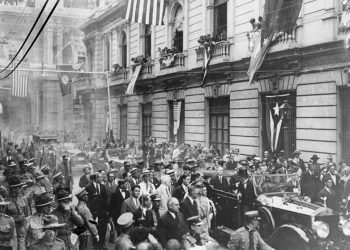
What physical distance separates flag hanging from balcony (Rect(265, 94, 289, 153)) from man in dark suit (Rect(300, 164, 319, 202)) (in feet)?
10.4

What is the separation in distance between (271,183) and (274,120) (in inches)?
210

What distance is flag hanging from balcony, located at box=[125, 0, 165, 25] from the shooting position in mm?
13227

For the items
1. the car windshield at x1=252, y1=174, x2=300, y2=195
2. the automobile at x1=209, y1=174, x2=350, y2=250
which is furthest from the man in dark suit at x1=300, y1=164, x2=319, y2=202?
Result: the automobile at x1=209, y1=174, x2=350, y2=250

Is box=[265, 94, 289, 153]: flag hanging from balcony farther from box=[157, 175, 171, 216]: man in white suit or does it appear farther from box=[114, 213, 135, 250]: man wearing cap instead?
box=[114, 213, 135, 250]: man wearing cap

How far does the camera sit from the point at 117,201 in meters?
9.33

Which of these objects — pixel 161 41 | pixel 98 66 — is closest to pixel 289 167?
pixel 161 41

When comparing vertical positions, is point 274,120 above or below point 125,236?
above

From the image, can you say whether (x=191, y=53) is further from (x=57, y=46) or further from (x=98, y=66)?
(x=57, y=46)

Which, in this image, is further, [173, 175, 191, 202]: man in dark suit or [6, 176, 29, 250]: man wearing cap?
[173, 175, 191, 202]: man in dark suit

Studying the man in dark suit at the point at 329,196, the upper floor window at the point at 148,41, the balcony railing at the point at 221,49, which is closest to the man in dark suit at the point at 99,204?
the man in dark suit at the point at 329,196

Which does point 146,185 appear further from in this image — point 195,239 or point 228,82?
point 228,82

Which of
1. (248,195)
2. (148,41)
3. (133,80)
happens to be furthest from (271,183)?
(148,41)

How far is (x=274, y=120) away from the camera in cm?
1493

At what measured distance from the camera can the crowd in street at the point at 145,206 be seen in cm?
603
